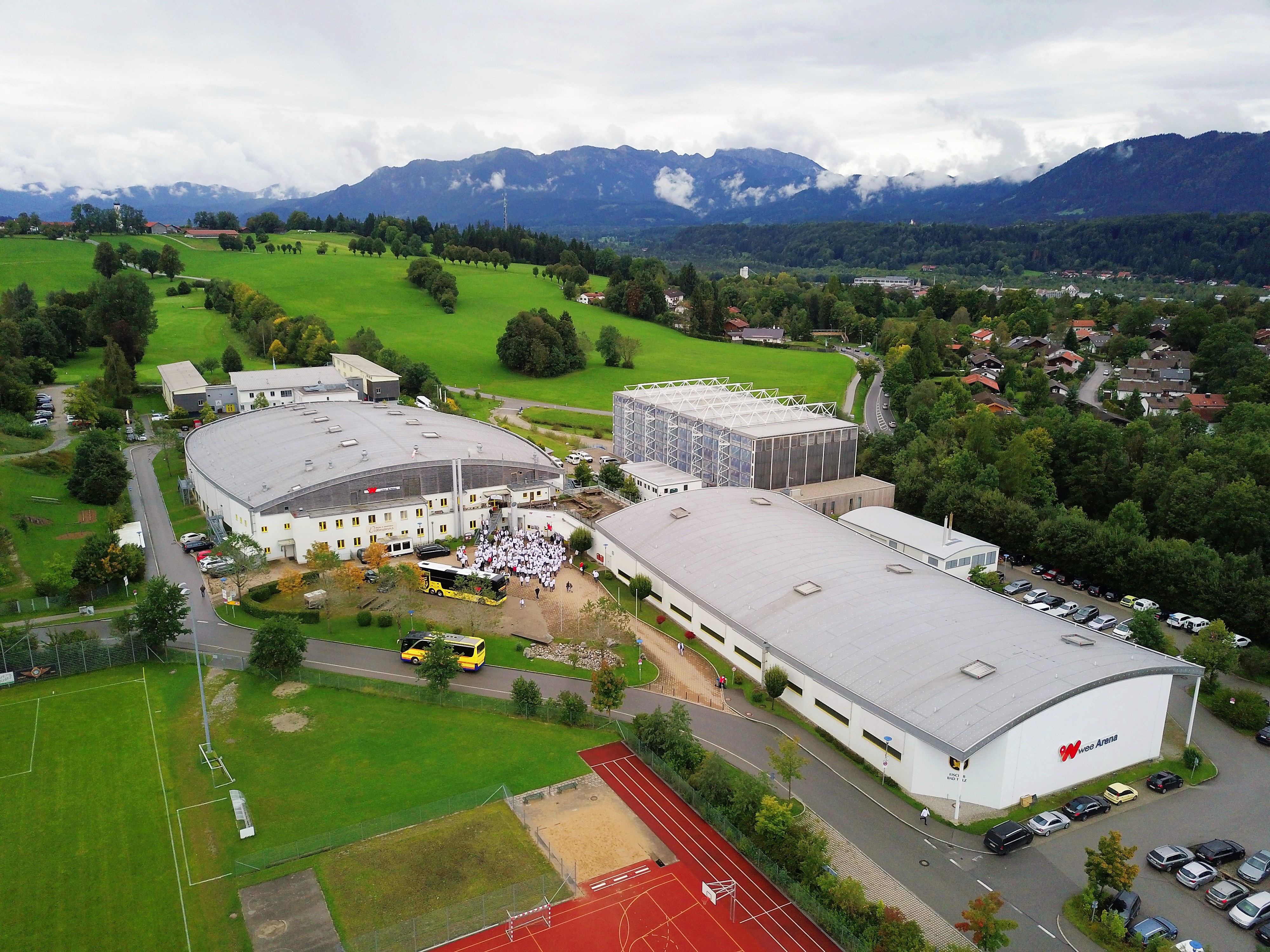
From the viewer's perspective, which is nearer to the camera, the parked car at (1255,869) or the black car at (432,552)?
the parked car at (1255,869)

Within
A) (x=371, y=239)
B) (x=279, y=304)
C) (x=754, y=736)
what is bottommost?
(x=754, y=736)

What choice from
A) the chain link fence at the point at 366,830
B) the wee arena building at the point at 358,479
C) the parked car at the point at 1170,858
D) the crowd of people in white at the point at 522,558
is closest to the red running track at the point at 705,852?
the chain link fence at the point at 366,830

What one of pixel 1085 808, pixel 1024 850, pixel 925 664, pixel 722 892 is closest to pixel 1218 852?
pixel 1085 808

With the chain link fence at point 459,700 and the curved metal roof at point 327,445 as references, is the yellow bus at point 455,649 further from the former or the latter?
the curved metal roof at point 327,445

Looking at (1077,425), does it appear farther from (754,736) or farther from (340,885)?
(340,885)

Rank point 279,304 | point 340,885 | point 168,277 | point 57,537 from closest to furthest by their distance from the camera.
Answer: point 340,885
point 57,537
point 279,304
point 168,277

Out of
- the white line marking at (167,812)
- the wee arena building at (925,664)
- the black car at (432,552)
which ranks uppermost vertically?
the wee arena building at (925,664)

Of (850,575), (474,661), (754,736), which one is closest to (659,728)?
(754,736)

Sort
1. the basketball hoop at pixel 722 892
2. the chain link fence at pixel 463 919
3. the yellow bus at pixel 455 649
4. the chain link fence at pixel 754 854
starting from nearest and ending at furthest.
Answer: the chain link fence at pixel 463 919 → the chain link fence at pixel 754 854 → the basketball hoop at pixel 722 892 → the yellow bus at pixel 455 649
